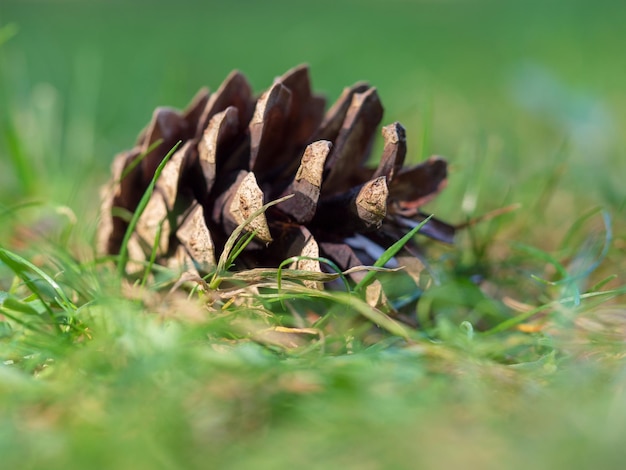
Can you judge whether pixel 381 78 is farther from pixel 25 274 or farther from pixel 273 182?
pixel 25 274

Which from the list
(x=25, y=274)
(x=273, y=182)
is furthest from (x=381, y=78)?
(x=25, y=274)

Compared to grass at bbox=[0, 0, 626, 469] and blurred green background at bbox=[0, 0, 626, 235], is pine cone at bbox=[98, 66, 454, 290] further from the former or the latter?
blurred green background at bbox=[0, 0, 626, 235]

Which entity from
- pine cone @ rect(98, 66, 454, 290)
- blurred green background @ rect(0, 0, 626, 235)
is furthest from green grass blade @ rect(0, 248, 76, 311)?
blurred green background @ rect(0, 0, 626, 235)

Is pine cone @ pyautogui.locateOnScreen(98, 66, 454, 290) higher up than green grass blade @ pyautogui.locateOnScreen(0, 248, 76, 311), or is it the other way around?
pine cone @ pyautogui.locateOnScreen(98, 66, 454, 290)

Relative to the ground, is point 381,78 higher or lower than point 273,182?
lower

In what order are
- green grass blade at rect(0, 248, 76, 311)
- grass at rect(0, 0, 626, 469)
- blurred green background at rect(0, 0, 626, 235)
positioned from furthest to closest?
blurred green background at rect(0, 0, 626, 235), green grass blade at rect(0, 248, 76, 311), grass at rect(0, 0, 626, 469)
